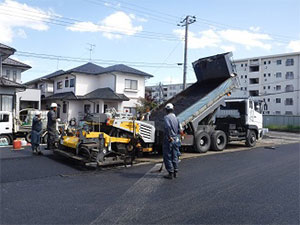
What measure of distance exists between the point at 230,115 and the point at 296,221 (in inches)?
358

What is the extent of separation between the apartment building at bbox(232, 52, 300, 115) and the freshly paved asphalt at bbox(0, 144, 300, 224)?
3521cm

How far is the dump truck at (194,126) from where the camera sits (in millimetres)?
6891

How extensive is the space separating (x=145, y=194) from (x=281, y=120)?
34.3 m

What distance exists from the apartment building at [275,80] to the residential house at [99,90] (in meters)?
23.1

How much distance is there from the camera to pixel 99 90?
2459cm

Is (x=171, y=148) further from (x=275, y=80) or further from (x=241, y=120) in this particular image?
(x=275, y=80)

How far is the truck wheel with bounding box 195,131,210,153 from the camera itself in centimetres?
960

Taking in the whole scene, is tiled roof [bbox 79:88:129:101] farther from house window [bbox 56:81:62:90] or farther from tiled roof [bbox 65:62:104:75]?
house window [bbox 56:81:62:90]

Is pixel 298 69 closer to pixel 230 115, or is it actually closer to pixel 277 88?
pixel 277 88

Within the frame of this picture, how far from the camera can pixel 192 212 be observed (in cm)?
396

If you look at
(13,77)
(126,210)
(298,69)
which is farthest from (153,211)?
(298,69)

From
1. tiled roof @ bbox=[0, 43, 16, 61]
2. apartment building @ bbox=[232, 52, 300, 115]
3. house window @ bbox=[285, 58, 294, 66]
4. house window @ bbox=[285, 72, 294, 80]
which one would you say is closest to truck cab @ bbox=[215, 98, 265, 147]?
tiled roof @ bbox=[0, 43, 16, 61]

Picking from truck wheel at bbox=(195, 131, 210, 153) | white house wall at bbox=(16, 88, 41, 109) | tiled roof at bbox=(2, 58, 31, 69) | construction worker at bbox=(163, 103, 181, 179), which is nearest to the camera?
construction worker at bbox=(163, 103, 181, 179)

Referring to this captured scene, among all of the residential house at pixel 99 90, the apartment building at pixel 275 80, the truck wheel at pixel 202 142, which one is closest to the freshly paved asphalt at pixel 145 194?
the truck wheel at pixel 202 142
